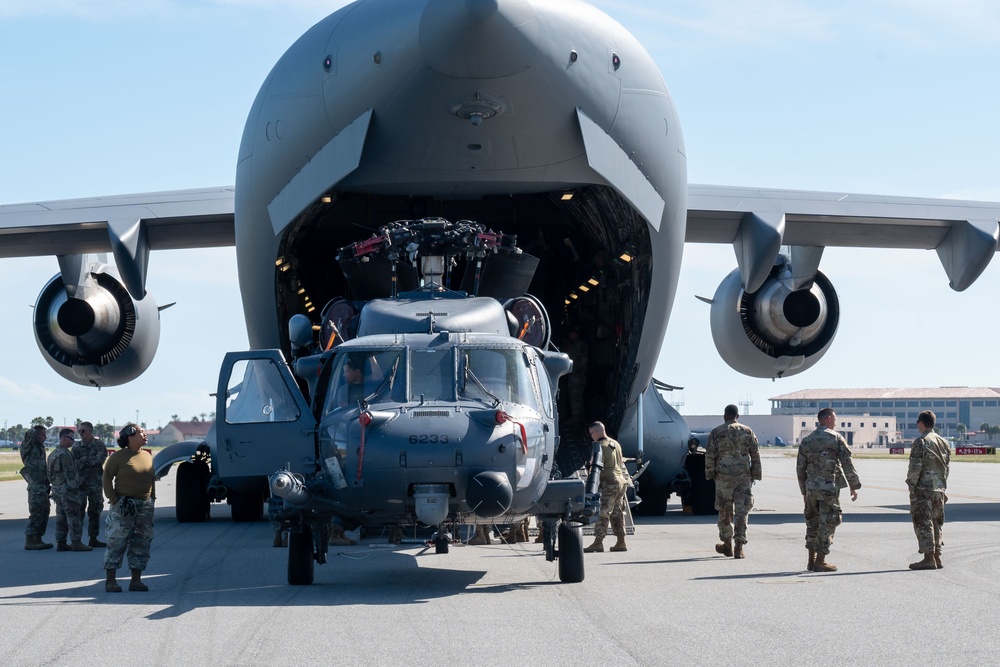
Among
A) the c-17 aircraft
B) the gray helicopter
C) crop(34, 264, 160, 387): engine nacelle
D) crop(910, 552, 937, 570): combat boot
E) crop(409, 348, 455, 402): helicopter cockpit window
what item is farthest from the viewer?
crop(34, 264, 160, 387): engine nacelle

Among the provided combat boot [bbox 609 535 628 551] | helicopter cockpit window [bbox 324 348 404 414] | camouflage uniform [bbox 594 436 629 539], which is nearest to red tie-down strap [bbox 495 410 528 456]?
helicopter cockpit window [bbox 324 348 404 414]

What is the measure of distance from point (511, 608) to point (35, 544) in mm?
7940

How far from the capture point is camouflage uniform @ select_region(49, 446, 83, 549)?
14.0 metres

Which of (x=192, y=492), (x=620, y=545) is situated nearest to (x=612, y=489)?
(x=620, y=545)

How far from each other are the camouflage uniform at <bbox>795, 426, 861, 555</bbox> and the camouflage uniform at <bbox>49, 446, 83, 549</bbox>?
826 centimetres

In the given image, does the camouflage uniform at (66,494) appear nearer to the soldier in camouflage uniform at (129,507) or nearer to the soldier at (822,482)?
the soldier in camouflage uniform at (129,507)

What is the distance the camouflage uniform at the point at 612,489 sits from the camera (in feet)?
42.7

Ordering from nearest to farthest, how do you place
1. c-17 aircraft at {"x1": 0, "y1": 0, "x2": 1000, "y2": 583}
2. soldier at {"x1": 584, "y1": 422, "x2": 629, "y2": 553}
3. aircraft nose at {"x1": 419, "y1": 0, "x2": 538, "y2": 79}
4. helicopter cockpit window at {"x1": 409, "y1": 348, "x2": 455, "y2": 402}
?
helicopter cockpit window at {"x1": 409, "y1": 348, "x2": 455, "y2": 402}, aircraft nose at {"x1": 419, "y1": 0, "x2": 538, "y2": 79}, c-17 aircraft at {"x1": 0, "y1": 0, "x2": 1000, "y2": 583}, soldier at {"x1": 584, "y1": 422, "x2": 629, "y2": 553}

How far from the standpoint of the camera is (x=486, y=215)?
634 inches

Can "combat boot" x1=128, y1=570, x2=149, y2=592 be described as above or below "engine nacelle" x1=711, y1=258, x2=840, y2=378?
below

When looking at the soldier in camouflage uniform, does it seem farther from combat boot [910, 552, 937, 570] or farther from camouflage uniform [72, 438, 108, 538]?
combat boot [910, 552, 937, 570]

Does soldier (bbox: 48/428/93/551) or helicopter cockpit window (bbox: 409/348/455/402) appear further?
soldier (bbox: 48/428/93/551)

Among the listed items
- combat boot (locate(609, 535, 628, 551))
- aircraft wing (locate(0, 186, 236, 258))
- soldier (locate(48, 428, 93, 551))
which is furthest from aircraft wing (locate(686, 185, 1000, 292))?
soldier (locate(48, 428, 93, 551))

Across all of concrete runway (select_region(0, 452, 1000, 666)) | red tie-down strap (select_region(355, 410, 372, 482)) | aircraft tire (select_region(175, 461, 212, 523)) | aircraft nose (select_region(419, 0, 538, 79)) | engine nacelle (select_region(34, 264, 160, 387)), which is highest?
aircraft nose (select_region(419, 0, 538, 79))
